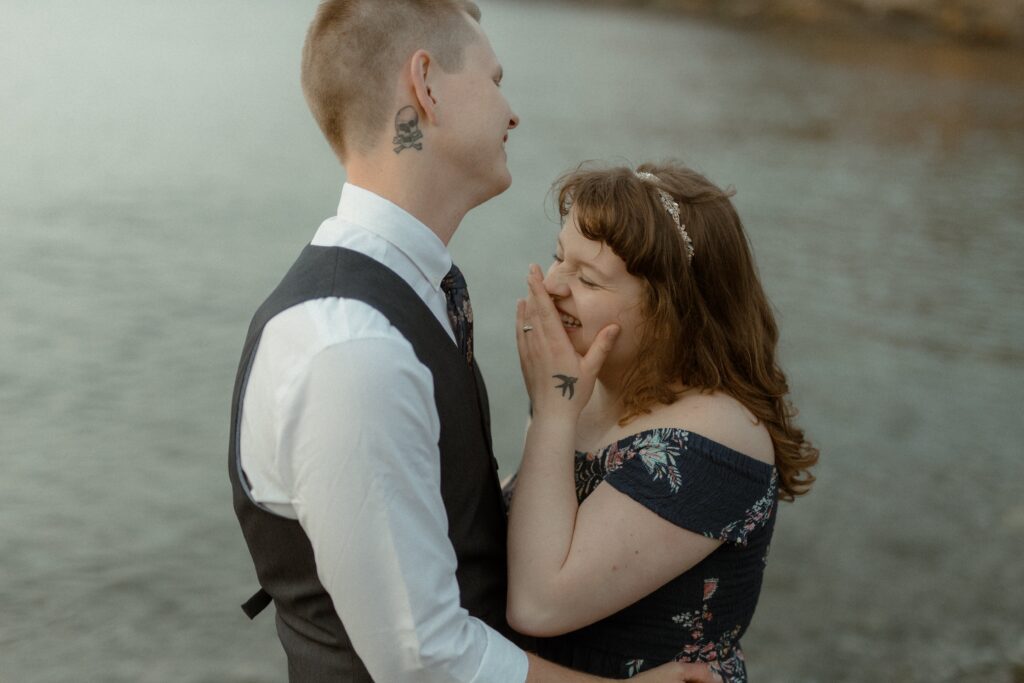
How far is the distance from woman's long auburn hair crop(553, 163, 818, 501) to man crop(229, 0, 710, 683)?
33cm

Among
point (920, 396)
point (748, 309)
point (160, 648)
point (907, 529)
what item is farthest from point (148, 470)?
point (920, 396)

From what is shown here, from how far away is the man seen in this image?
1808mm

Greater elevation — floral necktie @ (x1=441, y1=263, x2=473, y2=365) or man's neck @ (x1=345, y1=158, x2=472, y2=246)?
man's neck @ (x1=345, y1=158, x2=472, y2=246)

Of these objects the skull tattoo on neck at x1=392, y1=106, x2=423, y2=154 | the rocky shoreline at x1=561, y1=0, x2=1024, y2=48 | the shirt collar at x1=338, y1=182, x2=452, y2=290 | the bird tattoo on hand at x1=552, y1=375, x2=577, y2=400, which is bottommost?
the rocky shoreline at x1=561, y1=0, x2=1024, y2=48

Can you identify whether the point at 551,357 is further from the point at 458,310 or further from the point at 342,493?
the point at 342,493

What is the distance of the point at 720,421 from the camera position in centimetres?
245

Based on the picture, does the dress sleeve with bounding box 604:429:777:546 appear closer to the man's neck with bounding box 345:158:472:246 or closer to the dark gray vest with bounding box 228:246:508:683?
the dark gray vest with bounding box 228:246:508:683

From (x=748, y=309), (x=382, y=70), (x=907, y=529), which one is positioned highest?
(x=382, y=70)

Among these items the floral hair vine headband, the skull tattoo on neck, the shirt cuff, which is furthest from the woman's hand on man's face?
the shirt cuff

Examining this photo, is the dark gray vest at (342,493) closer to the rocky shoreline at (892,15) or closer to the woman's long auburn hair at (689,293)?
the woman's long auburn hair at (689,293)

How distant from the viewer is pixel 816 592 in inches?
235

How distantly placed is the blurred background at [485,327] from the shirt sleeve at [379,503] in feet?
4.55

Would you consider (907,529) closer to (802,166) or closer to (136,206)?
(136,206)

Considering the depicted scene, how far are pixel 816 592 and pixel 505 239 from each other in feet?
22.7
